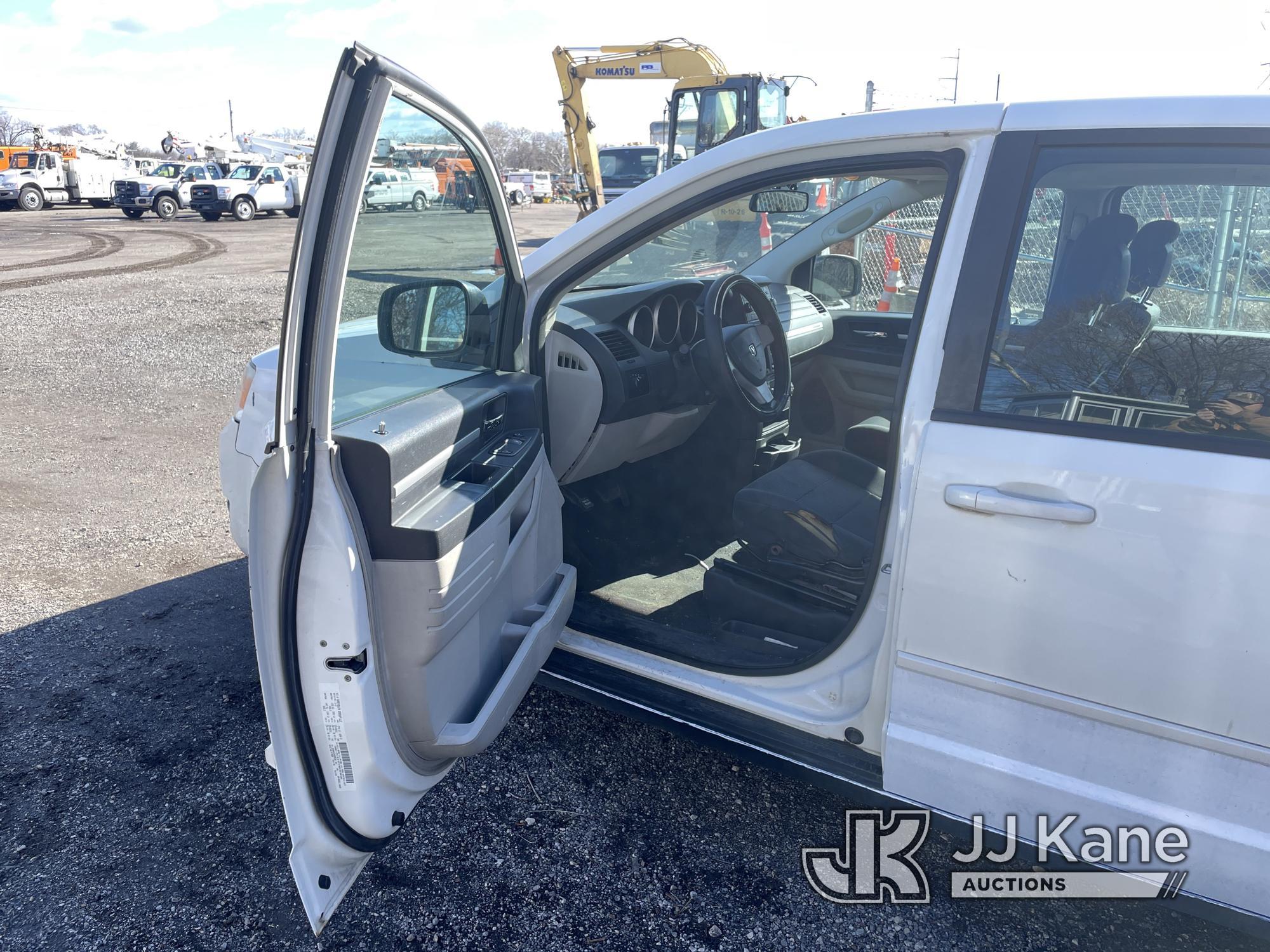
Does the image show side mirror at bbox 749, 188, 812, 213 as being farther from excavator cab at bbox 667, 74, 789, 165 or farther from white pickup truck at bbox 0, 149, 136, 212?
white pickup truck at bbox 0, 149, 136, 212

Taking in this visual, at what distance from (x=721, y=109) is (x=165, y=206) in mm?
20296

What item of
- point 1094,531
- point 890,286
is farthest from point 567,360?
point 890,286

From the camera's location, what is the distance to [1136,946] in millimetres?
2121

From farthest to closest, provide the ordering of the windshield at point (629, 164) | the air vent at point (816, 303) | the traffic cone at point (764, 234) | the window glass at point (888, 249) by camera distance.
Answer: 1. the windshield at point (629, 164)
2. the traffic cone at point (764, 234)
3. the air vent at point (816, 303)
4. the window glass at point (888, 249)

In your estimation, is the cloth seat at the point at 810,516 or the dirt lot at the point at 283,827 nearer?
the dirt lot at the point at 283,827

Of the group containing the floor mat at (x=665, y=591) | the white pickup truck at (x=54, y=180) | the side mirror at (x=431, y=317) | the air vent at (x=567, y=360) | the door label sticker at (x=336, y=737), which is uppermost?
Answer: the white pickup truck at (x=54, y=180)

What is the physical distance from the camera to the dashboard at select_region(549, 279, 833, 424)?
3172mm

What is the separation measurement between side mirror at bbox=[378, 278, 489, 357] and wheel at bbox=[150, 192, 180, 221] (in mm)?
29968

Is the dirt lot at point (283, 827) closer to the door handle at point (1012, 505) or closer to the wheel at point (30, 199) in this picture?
the door handle at point (1012, 505)

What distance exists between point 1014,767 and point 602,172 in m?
25.9

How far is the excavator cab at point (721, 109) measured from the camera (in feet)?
51.6

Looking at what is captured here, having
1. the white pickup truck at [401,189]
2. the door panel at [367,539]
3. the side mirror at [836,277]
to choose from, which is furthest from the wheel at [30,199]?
the door panel at [367,539]

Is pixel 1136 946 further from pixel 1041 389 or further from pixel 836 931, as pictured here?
pixel 1041 389

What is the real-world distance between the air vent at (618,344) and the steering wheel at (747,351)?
11.4 inches
